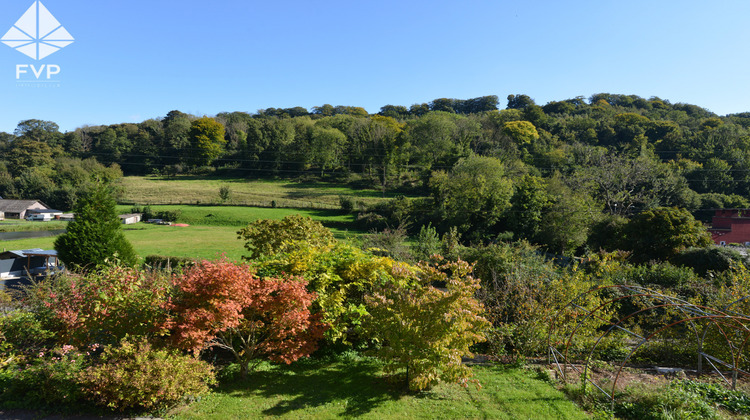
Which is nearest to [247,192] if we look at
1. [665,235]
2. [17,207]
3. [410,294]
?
[17,207]

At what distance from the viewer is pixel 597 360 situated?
899 cm

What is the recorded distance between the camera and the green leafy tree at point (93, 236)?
14016 millimetres

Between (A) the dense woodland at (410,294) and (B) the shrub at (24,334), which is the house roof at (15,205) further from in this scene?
(B) the shrub at (24,334)

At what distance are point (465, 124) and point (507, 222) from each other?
31885 mm

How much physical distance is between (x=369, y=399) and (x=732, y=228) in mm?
40106

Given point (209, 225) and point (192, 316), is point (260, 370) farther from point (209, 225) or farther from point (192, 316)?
point (209, 225)

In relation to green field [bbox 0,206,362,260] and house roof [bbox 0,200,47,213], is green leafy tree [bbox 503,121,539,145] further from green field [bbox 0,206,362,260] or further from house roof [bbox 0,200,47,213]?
house roof [bbox 0,200,47,213]

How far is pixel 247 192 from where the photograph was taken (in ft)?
168

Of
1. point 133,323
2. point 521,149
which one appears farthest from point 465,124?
point 133,323

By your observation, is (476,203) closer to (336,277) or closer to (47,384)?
(336,277)

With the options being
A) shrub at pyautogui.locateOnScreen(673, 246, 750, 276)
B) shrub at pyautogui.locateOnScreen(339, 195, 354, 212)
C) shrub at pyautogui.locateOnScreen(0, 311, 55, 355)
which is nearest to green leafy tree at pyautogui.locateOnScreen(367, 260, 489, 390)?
shrub at pyautogui.locateOnScreen(0, 311, 55, 355)

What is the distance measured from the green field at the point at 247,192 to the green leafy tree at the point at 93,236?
99.7 feet

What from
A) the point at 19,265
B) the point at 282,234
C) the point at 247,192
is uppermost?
the point at 282,234

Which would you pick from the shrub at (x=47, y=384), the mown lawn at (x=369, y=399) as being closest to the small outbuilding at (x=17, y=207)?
the shrub at (x=47, y=384)
